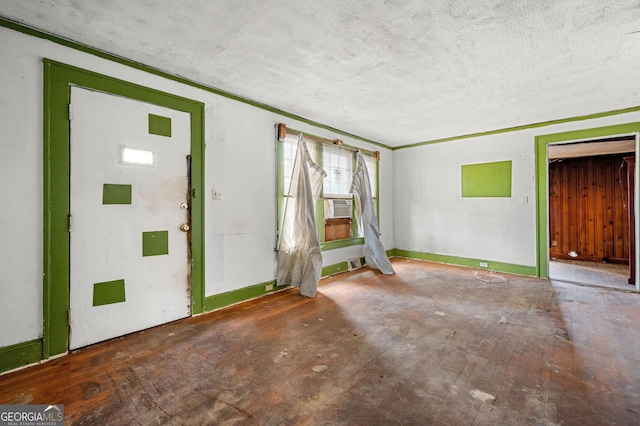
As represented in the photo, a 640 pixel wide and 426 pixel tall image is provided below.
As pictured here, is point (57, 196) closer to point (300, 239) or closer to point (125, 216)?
point (125, 216)

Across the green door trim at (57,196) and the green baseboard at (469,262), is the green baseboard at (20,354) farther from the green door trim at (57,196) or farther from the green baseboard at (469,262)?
the green baseboard at (469,262)

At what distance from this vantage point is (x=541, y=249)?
4715mm

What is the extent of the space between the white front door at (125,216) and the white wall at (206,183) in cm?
23

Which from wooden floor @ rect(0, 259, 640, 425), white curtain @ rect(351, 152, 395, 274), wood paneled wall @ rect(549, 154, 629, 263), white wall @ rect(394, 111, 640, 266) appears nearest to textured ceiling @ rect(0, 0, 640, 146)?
white wall @ rect(394, 111, 640, 266)

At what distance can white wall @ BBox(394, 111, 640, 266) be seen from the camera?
4836 millimetres

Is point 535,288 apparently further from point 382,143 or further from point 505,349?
point 382,143

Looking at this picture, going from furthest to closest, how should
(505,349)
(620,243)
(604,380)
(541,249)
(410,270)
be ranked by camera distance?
(620,243), (410,270), (541,249), (505,349), (604,380)

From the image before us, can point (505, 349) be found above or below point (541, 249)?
below

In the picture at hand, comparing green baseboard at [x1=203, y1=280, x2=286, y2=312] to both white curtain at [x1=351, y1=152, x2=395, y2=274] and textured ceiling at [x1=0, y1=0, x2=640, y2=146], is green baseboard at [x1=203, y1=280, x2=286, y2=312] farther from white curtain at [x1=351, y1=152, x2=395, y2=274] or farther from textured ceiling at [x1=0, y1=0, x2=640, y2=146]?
textured ceiling at [x1=0, y1=0, x2=640, y2=146]

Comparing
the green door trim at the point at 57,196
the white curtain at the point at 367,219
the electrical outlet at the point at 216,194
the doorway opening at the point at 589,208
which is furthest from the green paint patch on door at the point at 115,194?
the doorway opening at the point at 589,208

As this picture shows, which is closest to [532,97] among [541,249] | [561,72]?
[561,72]

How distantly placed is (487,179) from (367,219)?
92.1 inches

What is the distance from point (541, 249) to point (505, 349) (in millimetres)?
3138

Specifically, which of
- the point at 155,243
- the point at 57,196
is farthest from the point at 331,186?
the point at 57,196
